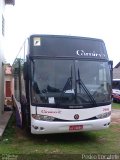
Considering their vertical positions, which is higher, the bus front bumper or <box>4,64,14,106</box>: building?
the bus front bumper

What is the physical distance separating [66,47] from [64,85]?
3.99 feet

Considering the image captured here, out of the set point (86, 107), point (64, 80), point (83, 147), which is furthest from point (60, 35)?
point (83, 147)

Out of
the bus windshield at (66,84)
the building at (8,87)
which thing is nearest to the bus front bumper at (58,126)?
the bus windshield at (66,84)

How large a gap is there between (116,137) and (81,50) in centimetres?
329

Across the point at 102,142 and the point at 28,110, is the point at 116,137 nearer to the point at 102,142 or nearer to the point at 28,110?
the point at 102,142

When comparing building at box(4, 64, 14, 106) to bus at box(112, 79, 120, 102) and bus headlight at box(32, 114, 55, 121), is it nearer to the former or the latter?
bus headlight at box(32, 114, 55, 121)

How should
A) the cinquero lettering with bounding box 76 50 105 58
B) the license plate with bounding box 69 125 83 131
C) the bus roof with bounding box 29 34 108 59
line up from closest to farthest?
the license plate with bounding box 69 125 83 131, the bus roof with bounding box 29 34 108 59, the cinquero lettering with bounding box 76 50 105 58

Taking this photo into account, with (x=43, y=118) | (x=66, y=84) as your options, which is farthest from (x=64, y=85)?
(x=43, y=118)

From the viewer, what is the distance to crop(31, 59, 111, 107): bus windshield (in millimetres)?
10172

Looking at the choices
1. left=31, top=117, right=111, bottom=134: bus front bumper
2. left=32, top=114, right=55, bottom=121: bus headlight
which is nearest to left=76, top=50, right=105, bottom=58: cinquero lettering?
left=31, top=117, right=111, bottom=134: bus front bumper

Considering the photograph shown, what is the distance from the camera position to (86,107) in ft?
33.8

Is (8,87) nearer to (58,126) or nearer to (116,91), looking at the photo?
(116,91)

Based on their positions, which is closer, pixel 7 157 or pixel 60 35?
pixel 7 157

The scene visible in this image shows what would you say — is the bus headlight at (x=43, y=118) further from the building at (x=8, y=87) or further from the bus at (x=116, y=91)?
the bus at (x=116, y=91)
